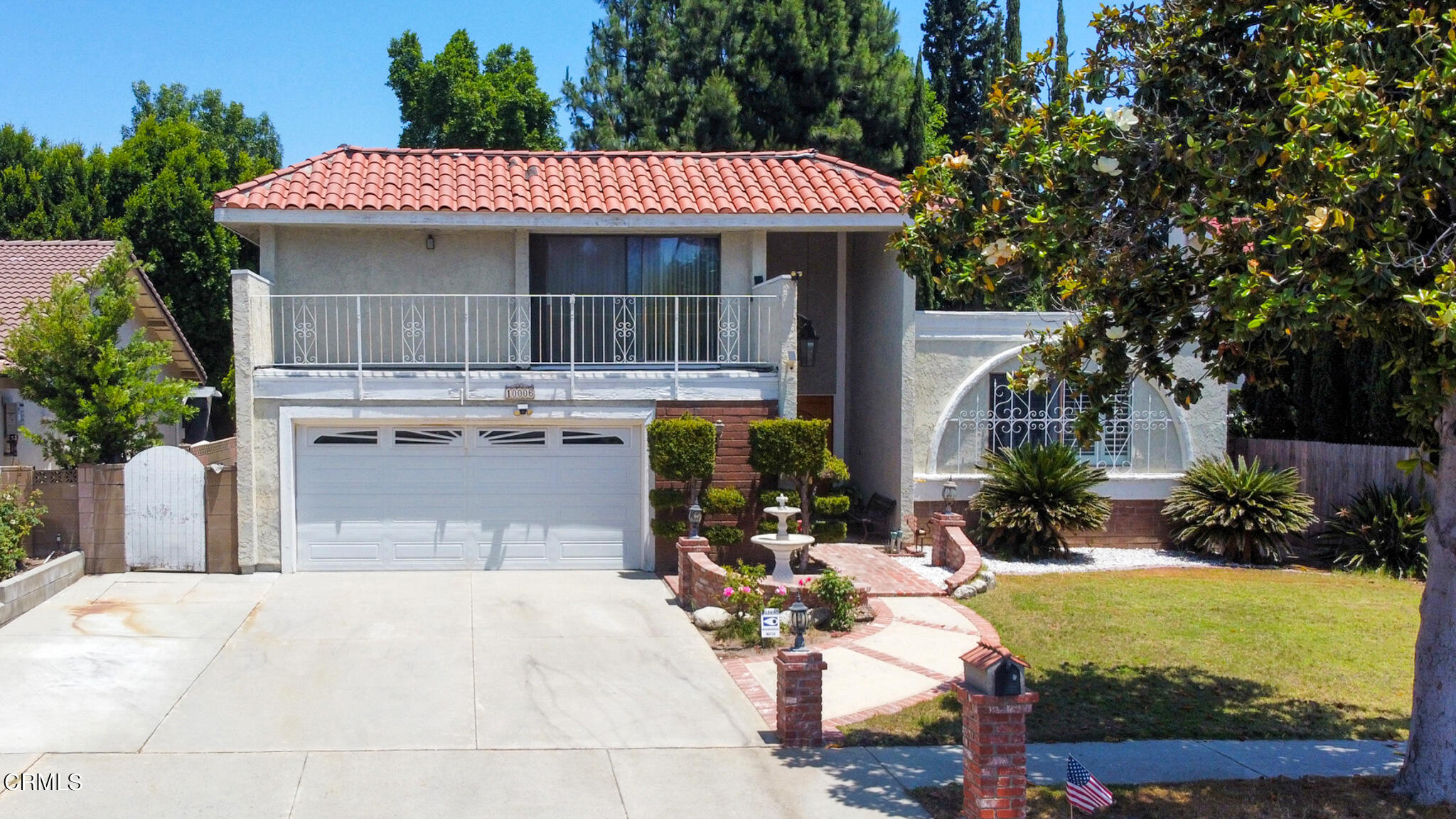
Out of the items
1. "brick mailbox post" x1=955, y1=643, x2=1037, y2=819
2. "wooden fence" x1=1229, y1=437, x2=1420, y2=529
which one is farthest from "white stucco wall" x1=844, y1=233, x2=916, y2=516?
"brick mailbox post" x1=955, y1=643, x2=1037, y2=819

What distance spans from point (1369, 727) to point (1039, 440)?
8.01m

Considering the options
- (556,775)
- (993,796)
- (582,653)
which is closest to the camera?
(993,796)

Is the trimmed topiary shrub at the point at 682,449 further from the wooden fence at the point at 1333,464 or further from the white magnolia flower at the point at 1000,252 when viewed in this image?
the wooden fence at the point at 1333,464

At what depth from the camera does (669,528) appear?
48.7 feet

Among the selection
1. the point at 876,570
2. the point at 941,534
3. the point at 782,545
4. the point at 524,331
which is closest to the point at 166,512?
the point at 524,331

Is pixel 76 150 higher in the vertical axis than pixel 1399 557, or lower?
higher

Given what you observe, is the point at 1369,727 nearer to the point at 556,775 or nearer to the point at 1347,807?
the point at 1347,807

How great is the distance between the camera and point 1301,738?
9.27 m

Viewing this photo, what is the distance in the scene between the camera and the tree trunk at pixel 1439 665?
7.74m

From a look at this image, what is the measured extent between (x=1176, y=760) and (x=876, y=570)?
6443mm

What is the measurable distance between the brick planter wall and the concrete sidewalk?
21.2 ft

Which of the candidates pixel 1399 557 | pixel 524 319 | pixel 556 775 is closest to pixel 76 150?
pixel 524 319

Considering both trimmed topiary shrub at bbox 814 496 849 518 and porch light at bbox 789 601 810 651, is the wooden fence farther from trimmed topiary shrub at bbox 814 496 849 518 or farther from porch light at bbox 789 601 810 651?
porch light at bbox 789 601 810 651

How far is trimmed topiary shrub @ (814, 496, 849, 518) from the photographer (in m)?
15.1
